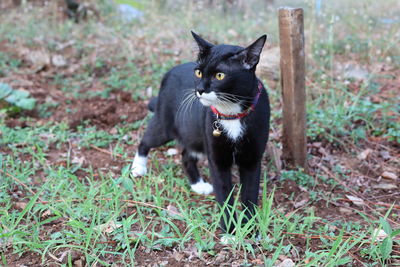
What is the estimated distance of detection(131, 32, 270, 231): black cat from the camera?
2375mm

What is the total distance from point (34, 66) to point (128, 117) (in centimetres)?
192

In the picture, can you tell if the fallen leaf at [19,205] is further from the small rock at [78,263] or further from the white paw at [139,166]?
the white paw at [139,166]

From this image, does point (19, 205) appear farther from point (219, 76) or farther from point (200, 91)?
point (219, 76)

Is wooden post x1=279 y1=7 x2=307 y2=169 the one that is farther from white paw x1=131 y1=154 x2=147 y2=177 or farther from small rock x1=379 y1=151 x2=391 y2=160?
white paw x1=131 y1=154 x2=147 y2=177

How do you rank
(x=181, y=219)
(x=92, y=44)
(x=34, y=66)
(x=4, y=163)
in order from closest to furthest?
(x=181, y=219) → (x=4, y=163) → (x=34, y=66) → (x=92, y=44)

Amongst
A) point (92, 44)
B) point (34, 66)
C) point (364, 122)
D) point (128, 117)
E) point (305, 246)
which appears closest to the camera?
point (305, 246)

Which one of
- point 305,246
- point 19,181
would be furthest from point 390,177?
point 19,181

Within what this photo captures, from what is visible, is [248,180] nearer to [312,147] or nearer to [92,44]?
[312,147]

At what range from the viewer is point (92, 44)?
19.9ft

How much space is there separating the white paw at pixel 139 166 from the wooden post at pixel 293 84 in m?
1.14

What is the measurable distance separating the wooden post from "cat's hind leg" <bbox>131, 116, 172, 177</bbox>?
37.3 inches

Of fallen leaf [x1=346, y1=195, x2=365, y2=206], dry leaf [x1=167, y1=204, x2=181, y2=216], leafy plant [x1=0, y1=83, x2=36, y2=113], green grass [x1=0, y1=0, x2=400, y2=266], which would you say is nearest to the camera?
green grass [x1=0, y1=0, x2=400, y2=266]

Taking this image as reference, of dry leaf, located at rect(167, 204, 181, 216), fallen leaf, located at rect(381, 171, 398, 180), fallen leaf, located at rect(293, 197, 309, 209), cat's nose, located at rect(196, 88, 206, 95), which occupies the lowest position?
fallen leaf, located at rect(381, 171, 398, 180)

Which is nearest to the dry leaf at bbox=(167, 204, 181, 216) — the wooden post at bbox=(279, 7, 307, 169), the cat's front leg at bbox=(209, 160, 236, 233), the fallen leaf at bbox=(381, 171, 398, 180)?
the cat's front leg at bbox=(209, 160, 236, 233)
